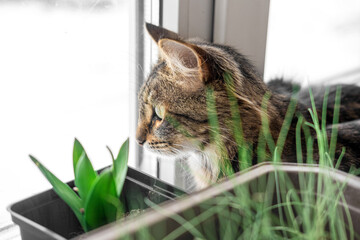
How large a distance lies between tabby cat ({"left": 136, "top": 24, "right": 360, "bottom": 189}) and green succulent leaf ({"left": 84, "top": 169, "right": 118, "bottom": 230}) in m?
0.22

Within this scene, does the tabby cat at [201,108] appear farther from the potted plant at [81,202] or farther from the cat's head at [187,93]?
the potted plant at [81,202]

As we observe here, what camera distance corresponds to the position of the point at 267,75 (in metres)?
1.20

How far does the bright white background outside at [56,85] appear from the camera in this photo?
0.79 meters

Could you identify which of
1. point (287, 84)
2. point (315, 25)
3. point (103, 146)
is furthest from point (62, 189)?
point (315, 25)

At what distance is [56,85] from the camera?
890 mm

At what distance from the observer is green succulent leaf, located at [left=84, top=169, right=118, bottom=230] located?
58cm

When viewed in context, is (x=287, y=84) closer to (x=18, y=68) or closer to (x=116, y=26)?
(x=116, y=26)

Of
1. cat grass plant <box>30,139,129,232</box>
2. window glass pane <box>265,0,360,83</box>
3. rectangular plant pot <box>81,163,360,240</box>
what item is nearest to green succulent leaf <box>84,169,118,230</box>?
cat grass plant <box>30,139,129,232</box>

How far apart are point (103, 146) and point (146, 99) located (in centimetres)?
25

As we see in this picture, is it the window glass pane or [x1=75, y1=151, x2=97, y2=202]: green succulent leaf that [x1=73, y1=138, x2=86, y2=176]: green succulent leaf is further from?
the window glass pane

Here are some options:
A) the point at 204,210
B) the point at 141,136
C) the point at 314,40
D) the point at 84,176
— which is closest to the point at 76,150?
the point at 84,176

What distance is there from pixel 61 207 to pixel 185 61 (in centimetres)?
35

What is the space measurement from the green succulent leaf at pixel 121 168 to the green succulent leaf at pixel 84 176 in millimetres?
39

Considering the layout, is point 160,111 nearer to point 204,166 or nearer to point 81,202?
point 204,166
